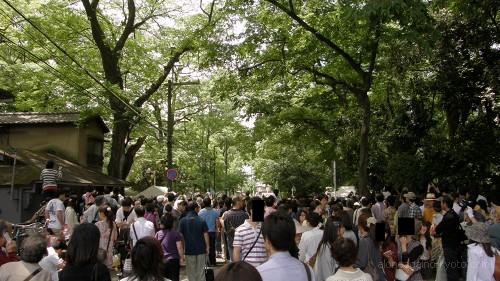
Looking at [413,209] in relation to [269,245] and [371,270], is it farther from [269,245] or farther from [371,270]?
[269,245]

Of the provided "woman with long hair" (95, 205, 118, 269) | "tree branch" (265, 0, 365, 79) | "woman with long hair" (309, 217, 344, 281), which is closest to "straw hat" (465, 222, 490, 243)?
"woman with long hair" (309, 217, 344, 281)

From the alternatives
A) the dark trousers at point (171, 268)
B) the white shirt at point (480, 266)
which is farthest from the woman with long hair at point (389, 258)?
the dark trousers at point (171, 268)

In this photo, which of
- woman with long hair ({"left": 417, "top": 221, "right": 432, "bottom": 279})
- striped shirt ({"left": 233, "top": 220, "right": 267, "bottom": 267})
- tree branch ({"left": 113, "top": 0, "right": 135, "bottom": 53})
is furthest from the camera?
tree branch ({"left": 113, "top": 0, "right": 135, "bottom": 53})

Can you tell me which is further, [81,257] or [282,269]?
[81,257]

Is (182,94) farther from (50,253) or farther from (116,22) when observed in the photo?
(50,253)

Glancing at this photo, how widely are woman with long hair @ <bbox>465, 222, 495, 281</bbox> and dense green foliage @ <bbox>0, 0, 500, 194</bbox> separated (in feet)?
15.3

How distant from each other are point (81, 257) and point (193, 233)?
17.8 feet

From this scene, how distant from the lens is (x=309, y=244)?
729cm

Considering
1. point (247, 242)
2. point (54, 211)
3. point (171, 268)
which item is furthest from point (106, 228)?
point (247, 242)

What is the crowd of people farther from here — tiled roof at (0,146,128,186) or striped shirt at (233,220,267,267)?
tiled roof at (0,146,128,186)

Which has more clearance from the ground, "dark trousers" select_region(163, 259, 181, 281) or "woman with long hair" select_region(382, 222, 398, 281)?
"woman with long hair" select_region(382, 222, 398, 281)

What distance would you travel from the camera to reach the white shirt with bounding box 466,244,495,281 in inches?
254

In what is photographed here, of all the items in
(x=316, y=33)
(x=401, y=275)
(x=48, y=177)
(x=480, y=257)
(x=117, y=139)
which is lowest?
(x=401, y=275)

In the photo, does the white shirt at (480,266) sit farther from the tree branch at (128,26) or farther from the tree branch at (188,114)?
the tree branch at (188,114)
